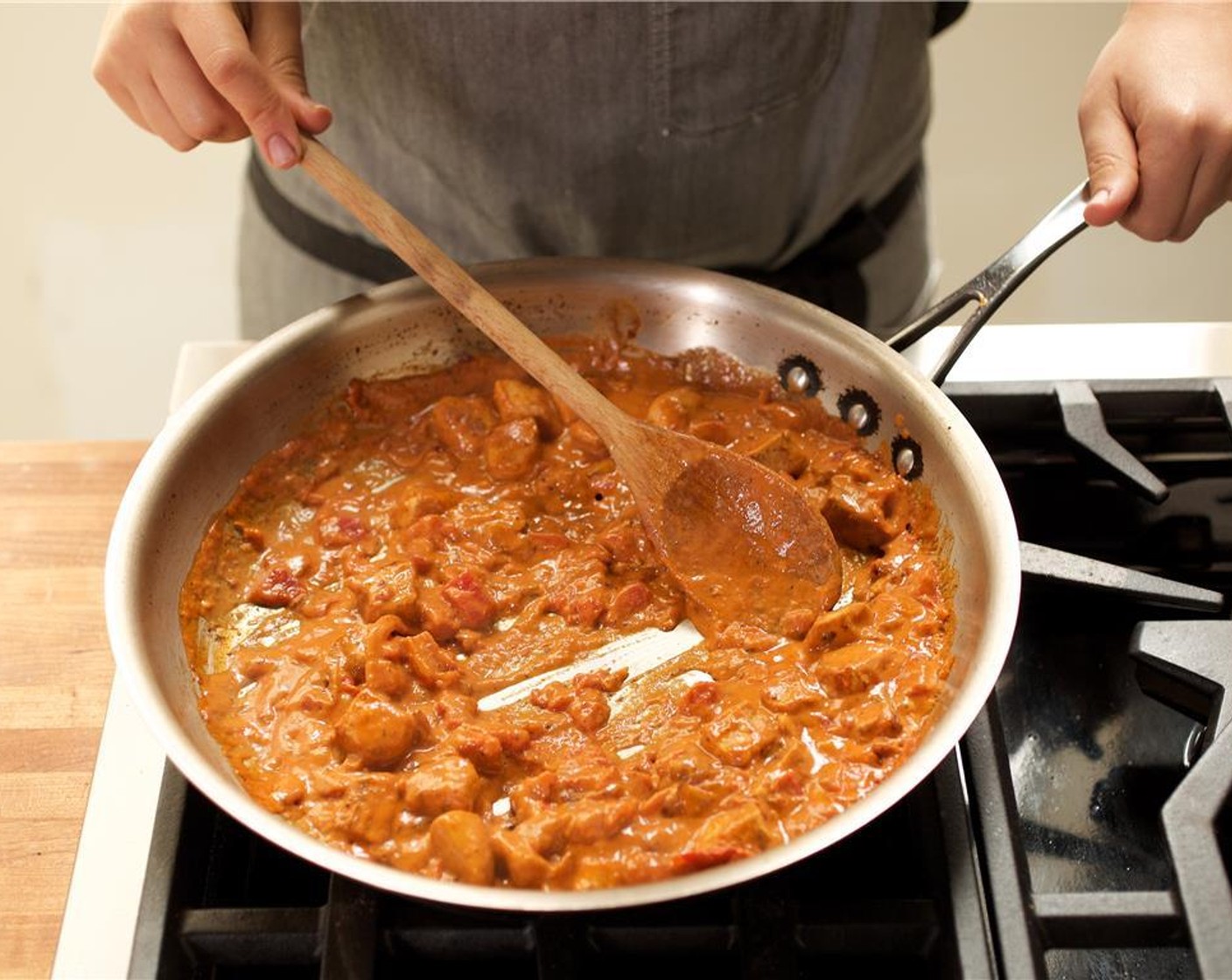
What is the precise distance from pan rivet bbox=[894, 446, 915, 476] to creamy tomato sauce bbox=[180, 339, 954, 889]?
2 centimetres

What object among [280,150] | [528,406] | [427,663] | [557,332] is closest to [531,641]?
[427,663]

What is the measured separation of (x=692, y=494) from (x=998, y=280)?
430mm

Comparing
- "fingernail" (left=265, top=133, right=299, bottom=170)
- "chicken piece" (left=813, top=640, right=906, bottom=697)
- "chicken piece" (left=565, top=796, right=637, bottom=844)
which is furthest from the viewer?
"fingernail" (left=265, top=133, right=299, bottom=170)

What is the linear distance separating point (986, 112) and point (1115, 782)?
277cm

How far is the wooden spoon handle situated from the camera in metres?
1.52

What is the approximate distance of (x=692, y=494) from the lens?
60.3 inches

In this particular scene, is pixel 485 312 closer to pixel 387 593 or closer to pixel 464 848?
pixel 387 593

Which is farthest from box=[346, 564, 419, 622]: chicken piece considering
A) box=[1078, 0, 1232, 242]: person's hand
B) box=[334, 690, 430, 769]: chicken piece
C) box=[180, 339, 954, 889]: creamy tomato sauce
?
box=[1078, 0, 1232, 242]: person's hand

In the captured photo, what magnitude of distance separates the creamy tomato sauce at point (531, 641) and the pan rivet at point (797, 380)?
2 cm

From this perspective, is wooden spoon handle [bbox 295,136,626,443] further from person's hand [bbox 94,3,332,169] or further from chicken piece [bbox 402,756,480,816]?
chicken piece [bbox 402,756,480,816]

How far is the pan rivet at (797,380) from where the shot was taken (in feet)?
5.46

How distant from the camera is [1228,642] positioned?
1.28 metres

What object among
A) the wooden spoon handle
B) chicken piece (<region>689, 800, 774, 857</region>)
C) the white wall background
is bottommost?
the white wall background

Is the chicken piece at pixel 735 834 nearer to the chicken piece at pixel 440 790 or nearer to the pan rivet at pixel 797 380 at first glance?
the chicken piece at pixel 440 790
